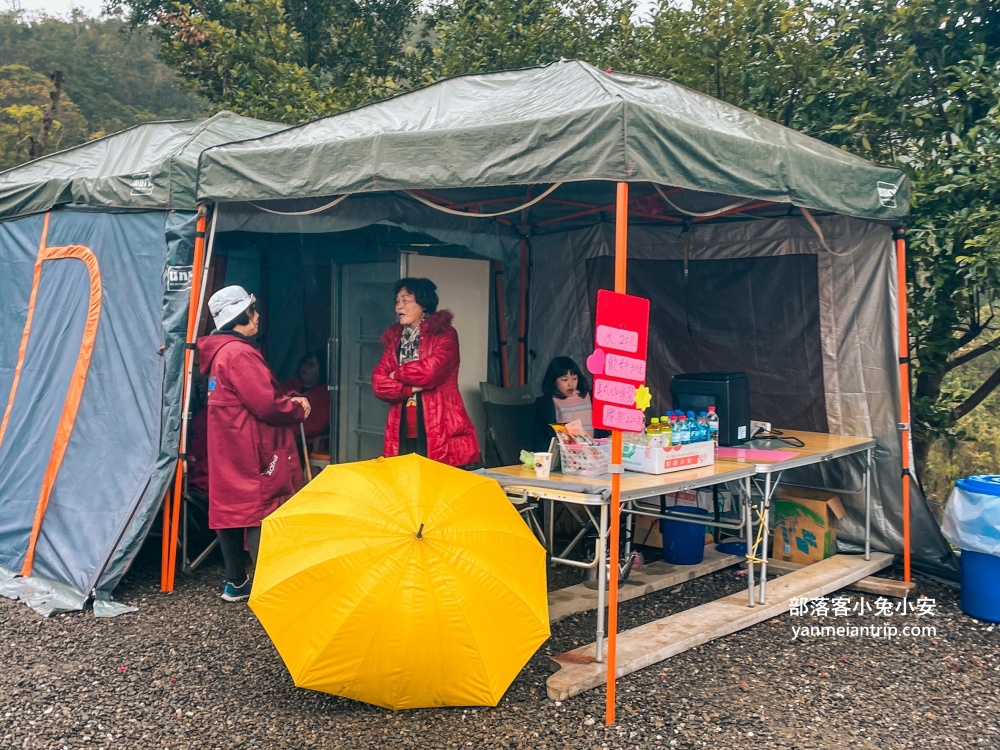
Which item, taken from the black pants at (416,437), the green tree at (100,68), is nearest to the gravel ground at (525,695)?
the black pants at (416,437)

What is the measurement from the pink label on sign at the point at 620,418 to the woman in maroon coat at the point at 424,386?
1859 mm

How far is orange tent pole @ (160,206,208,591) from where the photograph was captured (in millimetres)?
4617

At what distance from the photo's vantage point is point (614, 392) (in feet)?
10.4

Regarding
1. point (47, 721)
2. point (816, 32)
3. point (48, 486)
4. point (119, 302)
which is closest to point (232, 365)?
point (119, 302)

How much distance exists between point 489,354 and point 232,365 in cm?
228

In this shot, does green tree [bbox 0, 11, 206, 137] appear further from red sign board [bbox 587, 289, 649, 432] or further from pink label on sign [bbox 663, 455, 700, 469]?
red sign board [bbox 587, 289, 649, 432]

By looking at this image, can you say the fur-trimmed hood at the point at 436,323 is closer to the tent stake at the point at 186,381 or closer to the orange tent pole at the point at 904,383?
the tent stake at the point at 186,381

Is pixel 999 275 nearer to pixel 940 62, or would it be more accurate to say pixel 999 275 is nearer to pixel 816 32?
pixel 940 62

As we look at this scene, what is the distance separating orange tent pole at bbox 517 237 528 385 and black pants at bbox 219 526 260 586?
2.43 meters

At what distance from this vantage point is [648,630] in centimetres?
397

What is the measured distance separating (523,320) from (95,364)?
9.20 ft

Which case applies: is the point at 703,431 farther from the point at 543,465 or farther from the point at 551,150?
the point at 551,150

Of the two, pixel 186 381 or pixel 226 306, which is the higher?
pixel 226 306

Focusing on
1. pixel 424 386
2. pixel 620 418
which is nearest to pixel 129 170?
pixel 424 386
